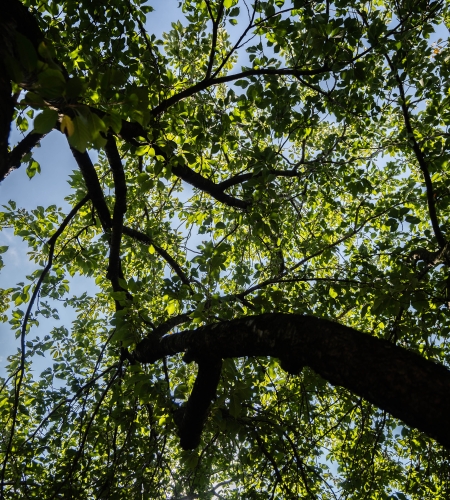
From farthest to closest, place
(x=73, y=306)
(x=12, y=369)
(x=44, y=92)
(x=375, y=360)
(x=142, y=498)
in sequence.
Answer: (x=73, y=306), (x=12, y=369), (x=142, y=498), (x=375, y=360), (x=44, y=92)

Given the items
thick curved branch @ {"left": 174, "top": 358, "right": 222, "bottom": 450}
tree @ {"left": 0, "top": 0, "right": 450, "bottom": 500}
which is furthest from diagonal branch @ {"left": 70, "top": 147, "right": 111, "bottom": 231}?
thick curved branch @ {"left": 174, "top": 358, "right": 222, "bottom": 450}

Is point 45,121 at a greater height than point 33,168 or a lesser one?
lesser

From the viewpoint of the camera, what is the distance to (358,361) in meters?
1.70

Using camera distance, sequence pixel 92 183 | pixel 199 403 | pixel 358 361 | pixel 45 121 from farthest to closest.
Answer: pixel 92 183
pixel 199 403
pixel 358 361
pixel 45 121

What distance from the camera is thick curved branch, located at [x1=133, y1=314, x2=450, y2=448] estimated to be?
4.81 ft

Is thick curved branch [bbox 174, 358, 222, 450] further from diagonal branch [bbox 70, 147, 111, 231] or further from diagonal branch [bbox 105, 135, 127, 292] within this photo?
diagonal branch [bbox 70, 147, 111, 231]

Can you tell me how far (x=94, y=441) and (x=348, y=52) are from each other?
570cm

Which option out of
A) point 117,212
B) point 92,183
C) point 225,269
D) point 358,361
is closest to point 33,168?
point 92,183

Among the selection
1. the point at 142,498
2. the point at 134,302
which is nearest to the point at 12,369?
the point at 142,498

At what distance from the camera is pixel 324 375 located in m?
1.89

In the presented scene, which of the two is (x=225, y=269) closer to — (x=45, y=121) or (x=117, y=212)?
(x=117, y=212)

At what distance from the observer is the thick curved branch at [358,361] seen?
1465 mm

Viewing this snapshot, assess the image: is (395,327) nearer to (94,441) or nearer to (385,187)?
(94,441)

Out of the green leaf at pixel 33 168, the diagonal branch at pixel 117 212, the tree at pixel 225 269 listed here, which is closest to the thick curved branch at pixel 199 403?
the tree at pixel 225 269
